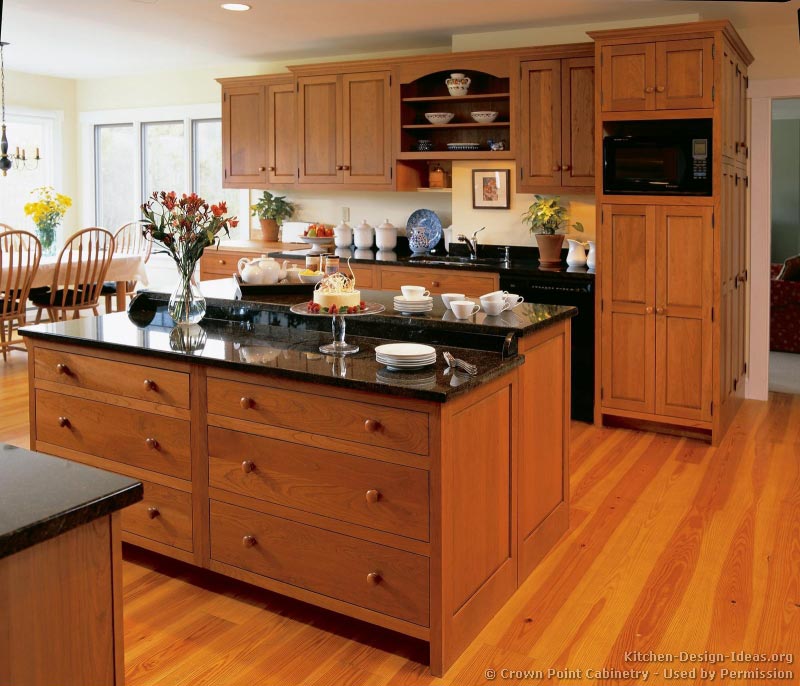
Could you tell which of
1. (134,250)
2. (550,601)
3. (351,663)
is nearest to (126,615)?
(351,663)

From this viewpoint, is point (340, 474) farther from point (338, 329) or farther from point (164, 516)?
point (164, 516)

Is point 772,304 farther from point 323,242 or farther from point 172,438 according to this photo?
point 172,438

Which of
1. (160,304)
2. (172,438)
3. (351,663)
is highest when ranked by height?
(160,304)

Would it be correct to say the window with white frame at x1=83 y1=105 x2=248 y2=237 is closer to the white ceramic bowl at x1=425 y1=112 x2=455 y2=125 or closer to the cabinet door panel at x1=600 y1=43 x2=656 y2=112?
the white ceramic bowl at x1=425 y1=112 x2=455 y2=125

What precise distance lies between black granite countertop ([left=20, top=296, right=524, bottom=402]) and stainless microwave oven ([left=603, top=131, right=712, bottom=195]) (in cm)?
224

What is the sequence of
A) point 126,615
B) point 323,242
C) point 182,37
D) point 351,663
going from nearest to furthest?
point 351,663 < point 126,615 < point 182,37 < point 323,242

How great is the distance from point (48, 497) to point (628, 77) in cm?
417

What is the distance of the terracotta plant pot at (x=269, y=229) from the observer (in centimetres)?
700

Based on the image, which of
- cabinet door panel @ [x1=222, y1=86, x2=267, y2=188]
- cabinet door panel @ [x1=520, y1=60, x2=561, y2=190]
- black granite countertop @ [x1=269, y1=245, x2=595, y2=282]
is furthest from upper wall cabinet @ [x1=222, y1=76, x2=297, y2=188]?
cabinet door panel @ [x1=520, y1=60, x2=561, y2=190]

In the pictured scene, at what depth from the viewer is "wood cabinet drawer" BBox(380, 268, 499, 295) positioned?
17.4 feet

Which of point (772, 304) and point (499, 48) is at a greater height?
point (499, 48)

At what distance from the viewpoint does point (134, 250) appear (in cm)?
788

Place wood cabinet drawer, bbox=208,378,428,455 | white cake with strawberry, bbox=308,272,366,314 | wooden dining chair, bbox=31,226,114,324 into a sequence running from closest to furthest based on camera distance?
wood cabinet drawer, bbox=208,378,428,455, white cake with strawberry, bbox=308,272,366,314, wooden dining chair, bbox=31,226,114,324

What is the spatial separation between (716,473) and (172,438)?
8.90ft
